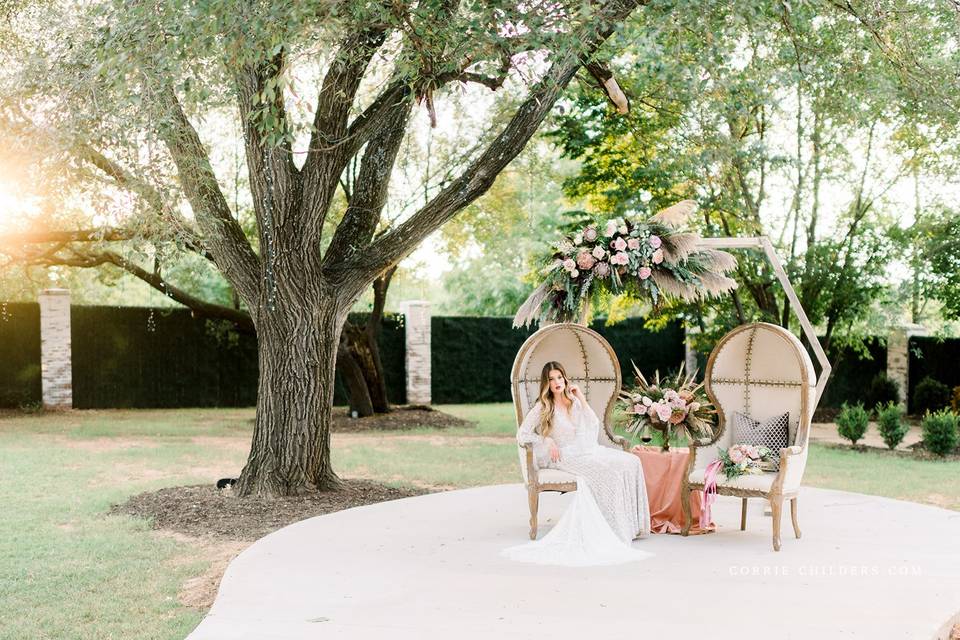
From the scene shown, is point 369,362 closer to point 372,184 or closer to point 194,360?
point 194,360

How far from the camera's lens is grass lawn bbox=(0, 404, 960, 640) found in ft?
15.5

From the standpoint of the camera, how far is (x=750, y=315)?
1449 centimetres

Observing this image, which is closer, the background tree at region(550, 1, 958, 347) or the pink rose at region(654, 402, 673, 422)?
the pink rose at region(654, 402, 673, 422)

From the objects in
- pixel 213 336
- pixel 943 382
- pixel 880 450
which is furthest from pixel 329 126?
pixel 943 382

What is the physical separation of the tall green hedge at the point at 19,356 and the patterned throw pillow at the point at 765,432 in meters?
12.8

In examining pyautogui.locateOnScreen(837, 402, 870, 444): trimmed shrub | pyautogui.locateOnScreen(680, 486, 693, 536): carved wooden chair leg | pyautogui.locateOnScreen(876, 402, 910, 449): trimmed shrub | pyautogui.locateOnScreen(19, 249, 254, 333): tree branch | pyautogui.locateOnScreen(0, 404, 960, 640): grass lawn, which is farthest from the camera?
pyautogui.locateOnScreen(19, 249, 254, 333): tree branch

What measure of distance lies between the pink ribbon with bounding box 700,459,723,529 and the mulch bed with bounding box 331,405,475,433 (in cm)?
841

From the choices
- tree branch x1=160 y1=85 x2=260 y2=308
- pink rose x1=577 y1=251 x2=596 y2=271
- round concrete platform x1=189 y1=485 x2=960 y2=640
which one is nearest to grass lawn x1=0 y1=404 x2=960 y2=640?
round concrete platform x1=189 y1=485 x2=960 y2=640

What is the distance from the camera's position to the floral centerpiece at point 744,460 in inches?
235

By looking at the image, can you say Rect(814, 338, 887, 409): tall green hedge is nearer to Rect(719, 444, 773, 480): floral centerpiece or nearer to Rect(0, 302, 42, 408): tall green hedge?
Rect(719, 444, 773, 480): floral centerpiece

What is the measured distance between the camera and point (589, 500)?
5.71 m

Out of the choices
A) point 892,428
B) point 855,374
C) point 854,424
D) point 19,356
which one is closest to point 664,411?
point 892,428

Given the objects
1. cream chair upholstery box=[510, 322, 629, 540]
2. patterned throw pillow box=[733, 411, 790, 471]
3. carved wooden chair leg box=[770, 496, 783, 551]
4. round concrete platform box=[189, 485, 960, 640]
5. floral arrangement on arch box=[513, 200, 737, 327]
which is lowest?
round concrete platform box=[189, 485, 960, 640]

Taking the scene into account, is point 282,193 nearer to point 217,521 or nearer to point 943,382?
point 217,521
